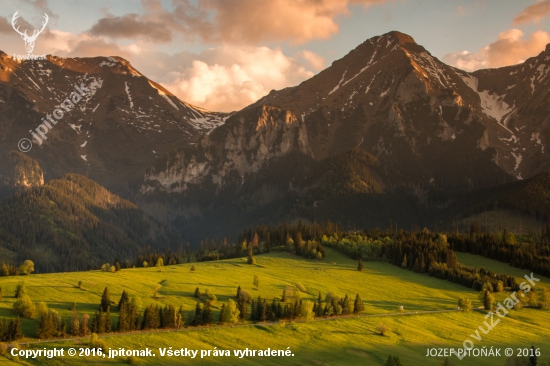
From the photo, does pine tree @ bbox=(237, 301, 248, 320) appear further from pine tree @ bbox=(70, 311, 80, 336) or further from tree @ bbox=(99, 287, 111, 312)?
pine tree @ bbox=(70, 311, 80, 336)

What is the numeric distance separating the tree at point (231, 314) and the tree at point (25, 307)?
1595 inches

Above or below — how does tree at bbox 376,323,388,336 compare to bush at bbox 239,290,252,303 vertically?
below

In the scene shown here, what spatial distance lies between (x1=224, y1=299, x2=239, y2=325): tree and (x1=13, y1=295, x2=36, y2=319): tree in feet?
133

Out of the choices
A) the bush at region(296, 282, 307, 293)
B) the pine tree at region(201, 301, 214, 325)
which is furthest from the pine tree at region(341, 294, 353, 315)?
the pine tree at region(201, 301, 214, 325)

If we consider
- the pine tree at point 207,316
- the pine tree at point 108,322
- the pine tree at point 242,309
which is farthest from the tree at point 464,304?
the pine tree at point 108,322

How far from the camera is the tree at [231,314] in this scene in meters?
147

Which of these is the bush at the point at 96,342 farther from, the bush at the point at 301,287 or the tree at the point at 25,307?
the bush at the point at 301,287

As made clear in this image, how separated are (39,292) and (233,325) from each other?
4355 cm

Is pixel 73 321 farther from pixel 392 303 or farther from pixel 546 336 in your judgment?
pixel 546 336

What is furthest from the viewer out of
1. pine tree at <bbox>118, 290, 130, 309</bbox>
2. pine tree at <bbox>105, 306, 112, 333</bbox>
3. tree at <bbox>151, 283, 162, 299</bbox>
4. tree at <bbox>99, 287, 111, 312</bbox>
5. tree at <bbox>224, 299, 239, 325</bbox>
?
tree at <bbox>151, 283, 162, 299</bbox>

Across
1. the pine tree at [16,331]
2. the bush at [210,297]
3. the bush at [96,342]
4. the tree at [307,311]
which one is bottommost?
the bush at [96,342]

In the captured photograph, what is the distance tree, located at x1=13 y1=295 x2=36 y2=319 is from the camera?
422 ft

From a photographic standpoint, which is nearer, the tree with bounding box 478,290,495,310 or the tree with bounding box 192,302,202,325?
the tree with bounding box 192,302,202,325

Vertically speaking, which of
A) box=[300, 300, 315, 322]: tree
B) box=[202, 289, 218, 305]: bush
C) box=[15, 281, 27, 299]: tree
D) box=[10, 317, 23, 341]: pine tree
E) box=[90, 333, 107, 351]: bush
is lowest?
box=[90, 333, 107, 351]: bush
